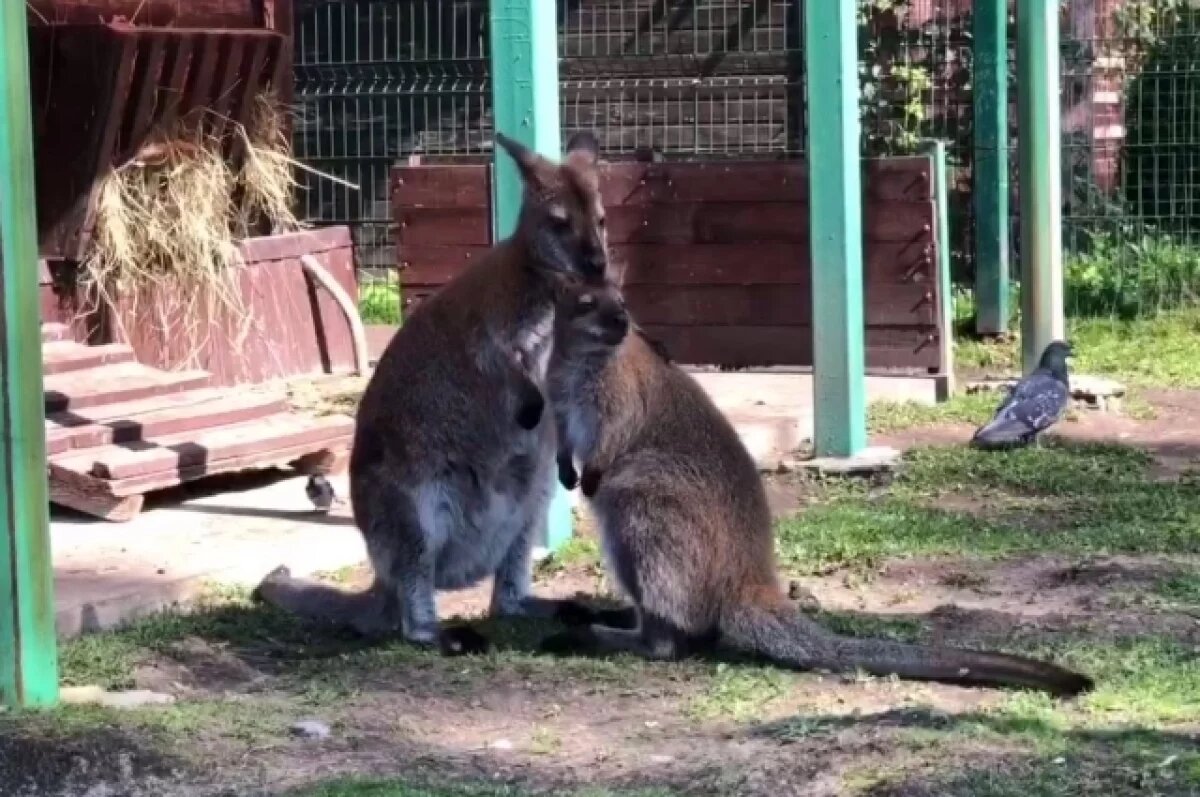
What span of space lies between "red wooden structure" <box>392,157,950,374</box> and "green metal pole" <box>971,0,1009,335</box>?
1.88 m

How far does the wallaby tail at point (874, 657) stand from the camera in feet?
17.2

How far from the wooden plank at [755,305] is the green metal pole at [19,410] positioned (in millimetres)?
6373

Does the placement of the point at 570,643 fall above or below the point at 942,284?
below

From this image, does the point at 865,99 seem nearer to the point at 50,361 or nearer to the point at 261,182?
the point at 261,182

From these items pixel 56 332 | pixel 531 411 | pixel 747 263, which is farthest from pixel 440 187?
pixel 531 411

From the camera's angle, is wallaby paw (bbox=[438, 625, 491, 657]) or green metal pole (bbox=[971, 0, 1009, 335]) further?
green metal pole (bbox=[971, 0, 1009, 335])

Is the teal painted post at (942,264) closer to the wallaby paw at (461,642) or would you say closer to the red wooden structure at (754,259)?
the red wooden structure at (754,259)

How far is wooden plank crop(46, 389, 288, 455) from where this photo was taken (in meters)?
7.72

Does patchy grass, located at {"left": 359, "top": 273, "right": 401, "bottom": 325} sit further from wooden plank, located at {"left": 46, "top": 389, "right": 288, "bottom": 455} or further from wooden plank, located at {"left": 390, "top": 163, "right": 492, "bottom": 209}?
wooden plank, located at {"left": 46, "top": 389, "right": 288, "bottom": 455}

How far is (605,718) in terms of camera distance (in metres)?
5.33

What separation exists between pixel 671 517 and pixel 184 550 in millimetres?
2145

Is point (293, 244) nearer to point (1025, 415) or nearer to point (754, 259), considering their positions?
point (754, 259)

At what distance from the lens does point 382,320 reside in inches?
538

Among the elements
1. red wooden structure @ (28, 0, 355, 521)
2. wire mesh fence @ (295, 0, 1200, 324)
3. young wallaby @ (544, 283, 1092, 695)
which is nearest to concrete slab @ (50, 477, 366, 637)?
red wooden structure @ (28, 0, 355, 521)
